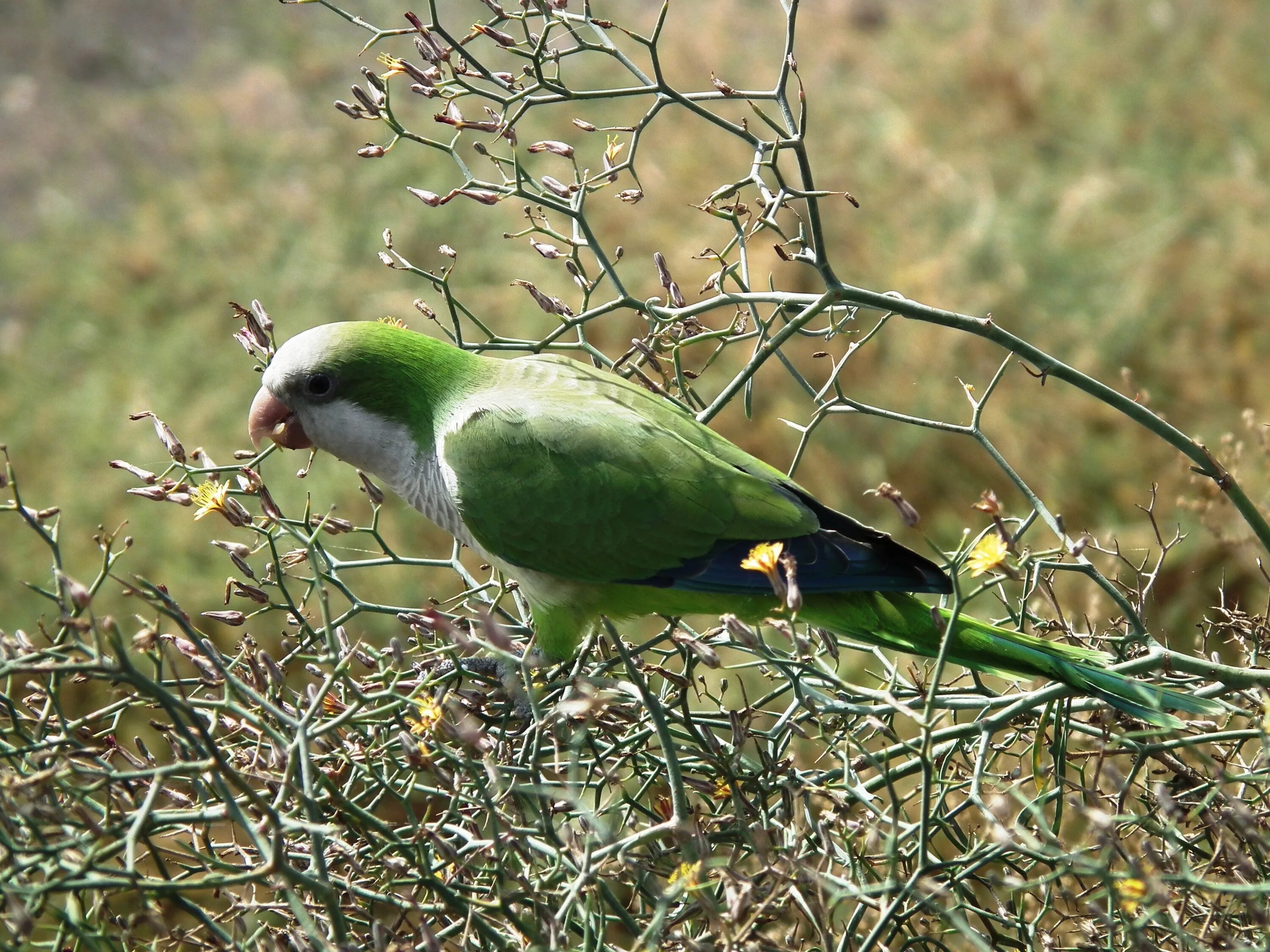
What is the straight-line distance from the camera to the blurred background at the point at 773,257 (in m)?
4.09

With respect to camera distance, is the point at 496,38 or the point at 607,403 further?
the point at 607,403

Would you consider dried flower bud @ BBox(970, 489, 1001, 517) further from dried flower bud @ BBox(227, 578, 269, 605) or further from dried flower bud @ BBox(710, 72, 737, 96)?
dried flower bud @ BBox(227, 578, 269, 605)

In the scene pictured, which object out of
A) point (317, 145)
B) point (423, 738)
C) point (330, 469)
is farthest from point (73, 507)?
point (423, 738)

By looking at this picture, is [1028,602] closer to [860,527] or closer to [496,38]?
[860,527]

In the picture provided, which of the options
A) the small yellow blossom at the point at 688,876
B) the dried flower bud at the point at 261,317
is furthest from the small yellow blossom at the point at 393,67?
the small yellow blossom at the point at 688,876

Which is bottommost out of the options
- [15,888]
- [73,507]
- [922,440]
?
[15,888]

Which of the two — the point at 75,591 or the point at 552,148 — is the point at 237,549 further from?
the point at 552,148

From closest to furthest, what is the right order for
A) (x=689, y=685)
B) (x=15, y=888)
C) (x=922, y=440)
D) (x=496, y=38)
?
(x=15, y=888)
(x=689, y=685)
(x=496, y=38)
(x=922, y=440)

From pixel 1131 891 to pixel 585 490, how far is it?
114cm

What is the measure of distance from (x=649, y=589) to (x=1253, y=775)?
3.43ft

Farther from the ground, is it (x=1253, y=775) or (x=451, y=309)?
(x=451, y=309)

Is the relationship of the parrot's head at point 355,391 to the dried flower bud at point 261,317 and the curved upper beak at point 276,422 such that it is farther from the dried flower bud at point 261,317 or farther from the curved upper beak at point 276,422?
the dried flower bud at point 261,317

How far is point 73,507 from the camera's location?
16.3ft

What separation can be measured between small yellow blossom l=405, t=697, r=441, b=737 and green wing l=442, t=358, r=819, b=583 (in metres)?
0.66
